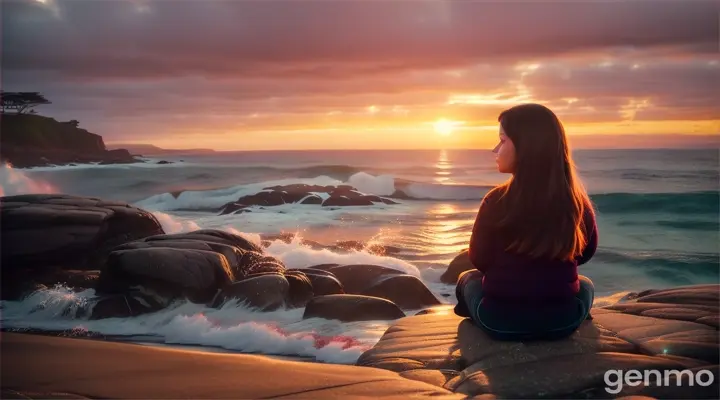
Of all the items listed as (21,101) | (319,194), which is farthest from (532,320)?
(21,101)

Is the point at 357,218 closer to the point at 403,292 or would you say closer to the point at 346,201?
the point at 346,201

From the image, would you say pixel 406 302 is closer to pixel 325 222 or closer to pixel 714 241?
pixel 325 222

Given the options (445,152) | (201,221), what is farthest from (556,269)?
(445,152)

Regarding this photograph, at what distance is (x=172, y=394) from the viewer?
137 inches

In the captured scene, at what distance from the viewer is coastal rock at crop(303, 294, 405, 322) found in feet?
18.2

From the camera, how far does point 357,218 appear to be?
9.04m

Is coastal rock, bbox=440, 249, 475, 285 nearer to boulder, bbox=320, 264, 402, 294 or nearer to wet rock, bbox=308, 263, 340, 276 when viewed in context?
boulder, bbox=320, 264, 402, 294

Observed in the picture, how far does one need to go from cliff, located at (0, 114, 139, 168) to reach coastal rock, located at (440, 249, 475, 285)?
5.34 metres

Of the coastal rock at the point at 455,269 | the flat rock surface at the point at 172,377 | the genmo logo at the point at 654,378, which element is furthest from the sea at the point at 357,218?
the genmo logo at the point at 654,378

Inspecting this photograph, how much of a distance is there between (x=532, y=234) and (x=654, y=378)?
968mm

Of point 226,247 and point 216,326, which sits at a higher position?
point 226,247

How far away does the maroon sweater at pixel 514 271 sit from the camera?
3.69m

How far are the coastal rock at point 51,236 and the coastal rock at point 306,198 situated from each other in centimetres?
242

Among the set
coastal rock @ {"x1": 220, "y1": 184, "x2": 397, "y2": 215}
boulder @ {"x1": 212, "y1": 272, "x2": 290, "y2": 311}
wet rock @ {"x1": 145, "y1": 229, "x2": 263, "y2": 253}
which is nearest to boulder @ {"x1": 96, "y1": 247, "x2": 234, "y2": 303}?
boulder @ {"x1": 212, "y1": 272, "x2": 290, "y2": 311}
